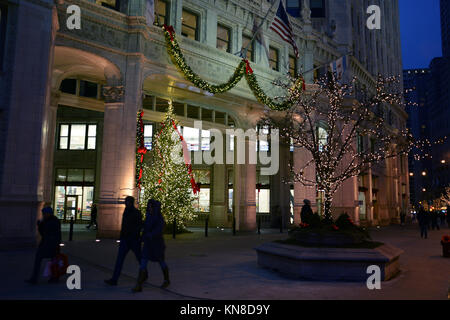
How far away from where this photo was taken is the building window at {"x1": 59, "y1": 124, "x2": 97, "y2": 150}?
3123cm

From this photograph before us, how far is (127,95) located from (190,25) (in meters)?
6.94

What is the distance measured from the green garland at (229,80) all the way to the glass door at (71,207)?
16.7 meters

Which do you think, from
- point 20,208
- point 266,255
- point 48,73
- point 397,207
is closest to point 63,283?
point 266,255

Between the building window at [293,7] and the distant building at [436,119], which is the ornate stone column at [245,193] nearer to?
the building window at [293,7]

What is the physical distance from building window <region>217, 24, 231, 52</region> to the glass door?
17.2m

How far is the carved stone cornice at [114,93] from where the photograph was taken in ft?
61.1

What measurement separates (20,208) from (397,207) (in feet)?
141

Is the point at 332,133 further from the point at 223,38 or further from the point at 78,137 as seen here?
the point at 78,137

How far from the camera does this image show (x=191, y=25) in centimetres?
2273

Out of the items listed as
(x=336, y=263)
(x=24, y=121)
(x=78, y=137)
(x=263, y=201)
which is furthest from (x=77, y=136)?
(x=336, y=263)

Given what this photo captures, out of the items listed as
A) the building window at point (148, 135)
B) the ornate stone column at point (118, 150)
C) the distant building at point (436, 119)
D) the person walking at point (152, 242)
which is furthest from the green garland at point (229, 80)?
the distant building at point (436, 119)

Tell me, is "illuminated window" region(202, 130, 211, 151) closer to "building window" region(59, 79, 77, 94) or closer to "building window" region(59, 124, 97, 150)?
"building window" region(59, 124, 97, 150)
